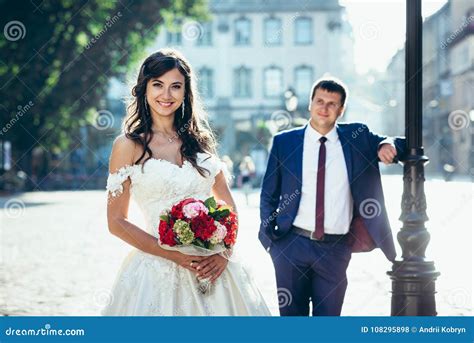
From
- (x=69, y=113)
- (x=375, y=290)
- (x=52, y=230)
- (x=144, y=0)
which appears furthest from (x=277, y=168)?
(x=69, y=113)

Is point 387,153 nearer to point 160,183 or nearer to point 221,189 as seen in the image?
point 221,189

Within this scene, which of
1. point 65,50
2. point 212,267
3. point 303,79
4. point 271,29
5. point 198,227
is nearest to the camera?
point 198,227

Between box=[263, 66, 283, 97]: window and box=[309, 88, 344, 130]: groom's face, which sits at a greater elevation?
box=[263, 66, 283, 97]: window

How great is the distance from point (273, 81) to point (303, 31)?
381 centimetres

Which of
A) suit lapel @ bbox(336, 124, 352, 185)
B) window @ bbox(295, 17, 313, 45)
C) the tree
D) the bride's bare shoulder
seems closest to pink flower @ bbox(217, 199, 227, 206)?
the bride's bare shoulder

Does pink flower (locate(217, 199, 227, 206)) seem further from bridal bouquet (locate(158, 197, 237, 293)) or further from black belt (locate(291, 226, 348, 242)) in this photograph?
black belt (locate(291, 226, 348, 242))

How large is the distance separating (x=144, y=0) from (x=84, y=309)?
25.5 m

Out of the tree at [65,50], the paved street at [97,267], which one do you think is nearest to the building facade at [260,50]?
the tree at [65,50]

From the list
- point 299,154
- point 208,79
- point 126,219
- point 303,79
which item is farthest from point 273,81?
point 126,219

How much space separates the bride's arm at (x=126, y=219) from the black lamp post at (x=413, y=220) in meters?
1.99

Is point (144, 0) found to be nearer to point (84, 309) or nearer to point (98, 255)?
point (98, 255)

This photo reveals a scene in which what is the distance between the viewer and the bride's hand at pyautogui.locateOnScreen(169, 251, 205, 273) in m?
4.38

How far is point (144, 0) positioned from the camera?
3281 cm

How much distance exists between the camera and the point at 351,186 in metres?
5.21
